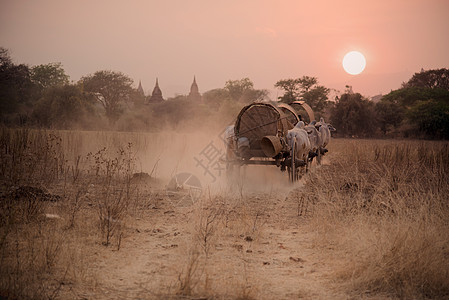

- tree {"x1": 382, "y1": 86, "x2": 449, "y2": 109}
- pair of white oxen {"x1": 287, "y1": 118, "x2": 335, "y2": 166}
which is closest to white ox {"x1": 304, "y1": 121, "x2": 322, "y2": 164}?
pair of white oxen {"x1": 287, "y1": 118, "x2": 335, "y2": 166}

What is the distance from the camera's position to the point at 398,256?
3814mm

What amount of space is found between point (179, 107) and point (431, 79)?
37353 millimetres

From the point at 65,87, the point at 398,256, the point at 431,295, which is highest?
the point at 65,87

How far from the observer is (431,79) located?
52188 millimetres

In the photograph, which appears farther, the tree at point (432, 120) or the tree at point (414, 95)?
the tree at point (414, 95)

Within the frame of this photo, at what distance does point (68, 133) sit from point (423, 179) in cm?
1164

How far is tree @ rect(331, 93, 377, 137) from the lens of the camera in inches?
1282

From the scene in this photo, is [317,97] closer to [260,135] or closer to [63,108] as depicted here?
[63,108]

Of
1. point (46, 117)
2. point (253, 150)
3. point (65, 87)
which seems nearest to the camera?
point (253, 150)

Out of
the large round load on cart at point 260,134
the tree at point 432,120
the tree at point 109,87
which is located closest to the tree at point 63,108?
the tree at point 109,87

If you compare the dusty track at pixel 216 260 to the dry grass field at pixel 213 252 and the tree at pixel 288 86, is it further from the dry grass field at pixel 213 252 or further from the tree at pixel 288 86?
the tree at pixel 288 86

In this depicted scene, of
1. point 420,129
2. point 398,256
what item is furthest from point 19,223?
point 420,129

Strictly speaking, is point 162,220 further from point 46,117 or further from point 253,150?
point 46,117

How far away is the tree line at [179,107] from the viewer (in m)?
25.3
